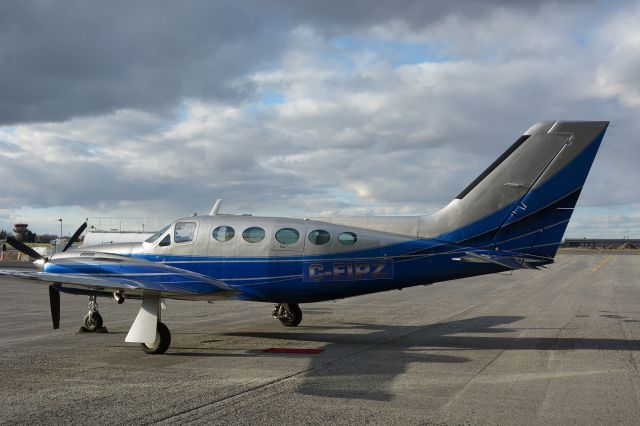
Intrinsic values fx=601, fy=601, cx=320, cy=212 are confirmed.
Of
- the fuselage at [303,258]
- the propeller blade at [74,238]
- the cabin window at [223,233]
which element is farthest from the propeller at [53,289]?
the cabin window at [223,233]

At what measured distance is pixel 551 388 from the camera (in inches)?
387

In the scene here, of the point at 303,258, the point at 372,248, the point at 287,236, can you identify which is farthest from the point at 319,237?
the point at 372,248

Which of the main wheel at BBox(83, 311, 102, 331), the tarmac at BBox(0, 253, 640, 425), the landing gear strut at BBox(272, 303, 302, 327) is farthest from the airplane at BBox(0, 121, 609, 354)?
the landing gear strut at BBox(272, 303, 302, 327)

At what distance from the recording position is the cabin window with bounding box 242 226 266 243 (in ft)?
48.6

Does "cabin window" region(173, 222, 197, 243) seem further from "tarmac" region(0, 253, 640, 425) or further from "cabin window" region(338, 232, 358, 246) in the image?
"cabin window" region(338, 232, 358, 246)

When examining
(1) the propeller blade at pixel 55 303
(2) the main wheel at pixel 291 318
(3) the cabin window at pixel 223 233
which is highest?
(3) the cabin window at pixel 223 233

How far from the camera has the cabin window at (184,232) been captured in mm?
15352

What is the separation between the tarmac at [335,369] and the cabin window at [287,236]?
97.7 inches

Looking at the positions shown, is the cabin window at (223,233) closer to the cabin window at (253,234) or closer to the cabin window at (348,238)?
the cabin window at (253,234)

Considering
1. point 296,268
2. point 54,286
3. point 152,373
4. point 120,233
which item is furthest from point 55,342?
point 120,233

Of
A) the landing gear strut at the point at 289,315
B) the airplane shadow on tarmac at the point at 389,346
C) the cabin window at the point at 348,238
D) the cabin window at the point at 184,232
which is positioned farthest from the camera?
the landing gear strut at the point at 289,315

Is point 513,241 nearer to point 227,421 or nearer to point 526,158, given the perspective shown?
point 526,158

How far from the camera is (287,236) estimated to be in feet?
48.2

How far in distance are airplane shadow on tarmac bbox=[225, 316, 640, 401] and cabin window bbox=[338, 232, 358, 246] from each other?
243 centimetres
